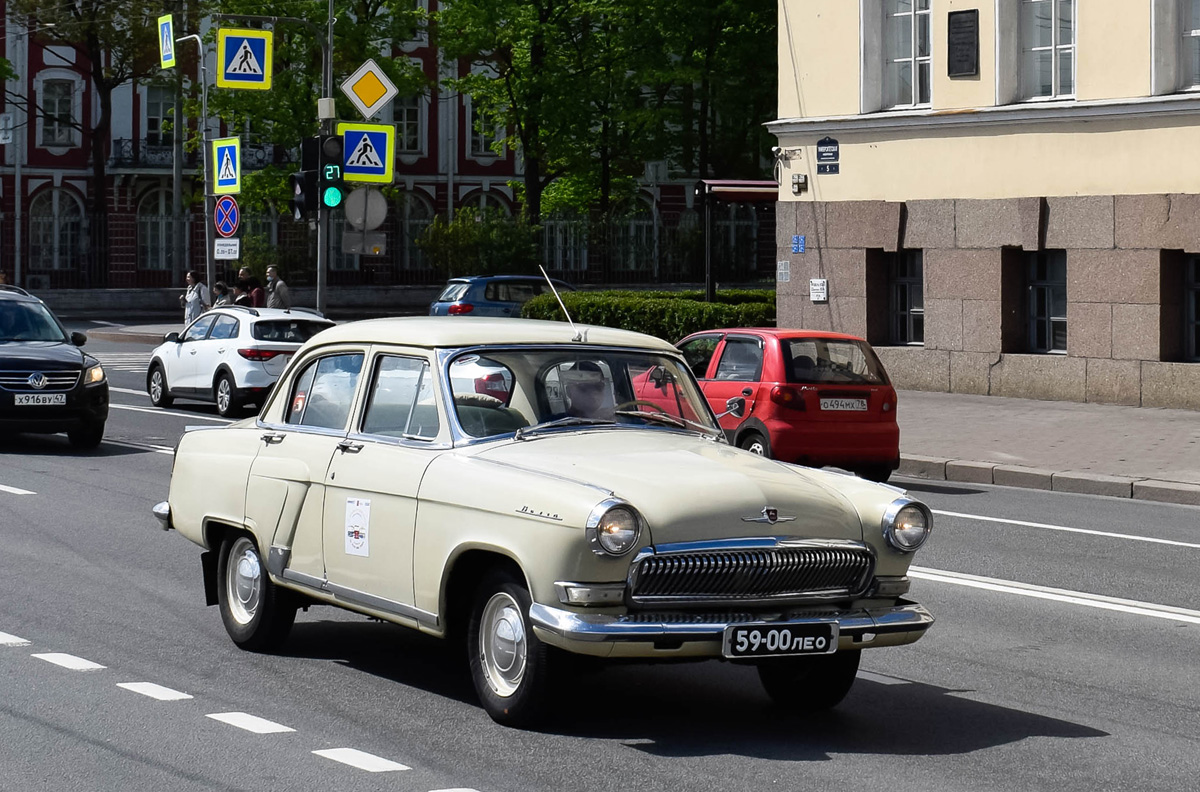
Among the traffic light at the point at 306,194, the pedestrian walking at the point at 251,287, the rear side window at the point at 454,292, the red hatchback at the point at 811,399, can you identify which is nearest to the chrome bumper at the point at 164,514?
the red hatchback at the point at 811,399

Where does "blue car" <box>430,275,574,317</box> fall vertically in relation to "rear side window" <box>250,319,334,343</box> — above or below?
above

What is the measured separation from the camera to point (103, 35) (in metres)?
61.3

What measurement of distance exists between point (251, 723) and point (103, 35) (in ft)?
190

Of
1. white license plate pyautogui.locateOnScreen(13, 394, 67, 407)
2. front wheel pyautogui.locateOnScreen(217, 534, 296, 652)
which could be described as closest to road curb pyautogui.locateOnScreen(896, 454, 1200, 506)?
white license plate pyautogui.locateOnScreen(13, 394, 67, 407)

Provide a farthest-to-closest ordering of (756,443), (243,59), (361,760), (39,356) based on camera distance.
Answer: (243,59), (39,356), (756,443), (361,760)

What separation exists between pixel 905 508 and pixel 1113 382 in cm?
1806

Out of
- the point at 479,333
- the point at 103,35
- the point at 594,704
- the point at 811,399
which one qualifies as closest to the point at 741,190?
the point at 811,399

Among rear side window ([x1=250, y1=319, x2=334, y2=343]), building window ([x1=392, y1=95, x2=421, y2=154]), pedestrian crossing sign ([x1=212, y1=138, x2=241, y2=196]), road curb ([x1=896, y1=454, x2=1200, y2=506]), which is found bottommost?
road curb ([x1=896, y1=454, x2=1200, y2=506])

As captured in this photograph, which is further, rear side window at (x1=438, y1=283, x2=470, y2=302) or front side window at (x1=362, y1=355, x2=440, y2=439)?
rear side window at (x1=438, y1=283, x2=470, y2=302)

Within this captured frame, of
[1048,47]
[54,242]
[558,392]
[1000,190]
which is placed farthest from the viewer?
[54,242]

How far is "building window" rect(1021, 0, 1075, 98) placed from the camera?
25.1m

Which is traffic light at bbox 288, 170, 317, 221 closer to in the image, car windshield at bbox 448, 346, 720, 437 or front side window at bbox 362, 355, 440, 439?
front side window at bbox 362, 355, 440, 439

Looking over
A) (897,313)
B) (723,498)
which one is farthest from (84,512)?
(897,313)

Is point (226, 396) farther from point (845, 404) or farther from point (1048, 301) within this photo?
point (1048, 301)
